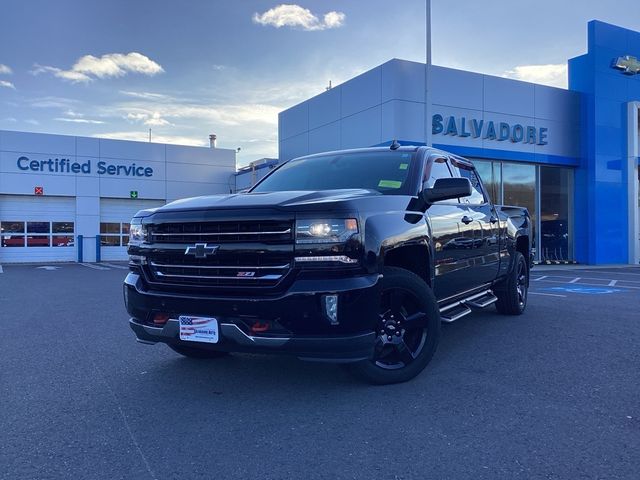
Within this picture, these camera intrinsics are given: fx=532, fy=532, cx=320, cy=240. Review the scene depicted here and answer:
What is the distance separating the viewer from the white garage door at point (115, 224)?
2794cm

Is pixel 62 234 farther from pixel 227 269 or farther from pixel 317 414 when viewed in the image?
pixel 317 414

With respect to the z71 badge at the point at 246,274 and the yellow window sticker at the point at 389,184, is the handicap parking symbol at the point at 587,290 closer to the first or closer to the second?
the yellow window sticker at the point at 389,184

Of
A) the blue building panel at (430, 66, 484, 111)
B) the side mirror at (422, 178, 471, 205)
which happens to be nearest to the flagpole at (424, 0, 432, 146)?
the blue building panel at (430, 66, 484, 111)

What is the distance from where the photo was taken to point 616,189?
22562 millimetres

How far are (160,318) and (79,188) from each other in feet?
83.8

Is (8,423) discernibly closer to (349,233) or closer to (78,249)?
(349,233)

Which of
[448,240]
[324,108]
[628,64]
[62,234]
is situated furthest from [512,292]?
[62,234]

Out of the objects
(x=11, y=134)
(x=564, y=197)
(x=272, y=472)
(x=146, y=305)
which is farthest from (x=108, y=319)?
(x=11, y=134)

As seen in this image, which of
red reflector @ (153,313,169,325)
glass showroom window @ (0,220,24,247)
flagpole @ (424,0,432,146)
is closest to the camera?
red reflector @ (153,313,169,325)

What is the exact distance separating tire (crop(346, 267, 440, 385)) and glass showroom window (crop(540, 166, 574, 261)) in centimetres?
1999

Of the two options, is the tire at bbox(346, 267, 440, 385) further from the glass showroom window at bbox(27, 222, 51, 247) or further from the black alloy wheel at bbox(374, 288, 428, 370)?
the glass showroom window at bbox(27, 222, 51, 247)

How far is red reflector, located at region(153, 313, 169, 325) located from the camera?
4031mm

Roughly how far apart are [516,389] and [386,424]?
1.33m

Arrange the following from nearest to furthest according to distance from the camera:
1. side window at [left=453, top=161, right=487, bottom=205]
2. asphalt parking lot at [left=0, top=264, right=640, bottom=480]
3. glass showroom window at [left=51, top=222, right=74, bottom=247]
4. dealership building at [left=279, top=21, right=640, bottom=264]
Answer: asphalt parking lot at [left=0, top=264, right=640, bottom=480] < side window at [left=453, top=161, right=487, bottom=205] < dealership building at [left=279, top=21, right=640, bottom=264] < glass showroom window at [left=51, top=222, right=74, bottom=247]
